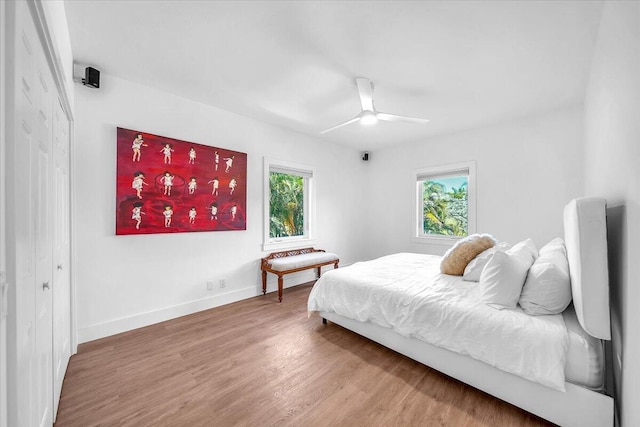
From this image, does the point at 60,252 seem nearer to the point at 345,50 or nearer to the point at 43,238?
the point at 43,238

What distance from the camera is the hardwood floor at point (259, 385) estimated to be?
1.55 m

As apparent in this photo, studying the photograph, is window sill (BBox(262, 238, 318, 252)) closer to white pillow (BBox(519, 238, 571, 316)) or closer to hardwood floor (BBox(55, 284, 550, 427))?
hardwood floor (BBox(55, 284, 550, 427))

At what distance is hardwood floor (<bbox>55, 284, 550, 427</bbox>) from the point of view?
1553mm

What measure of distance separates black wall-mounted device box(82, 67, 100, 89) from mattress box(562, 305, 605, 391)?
13.0 feet

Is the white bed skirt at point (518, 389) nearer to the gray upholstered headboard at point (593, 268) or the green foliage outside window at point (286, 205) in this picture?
the gray upholstered headboard at point (593, 268)

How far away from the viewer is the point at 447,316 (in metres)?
1.81

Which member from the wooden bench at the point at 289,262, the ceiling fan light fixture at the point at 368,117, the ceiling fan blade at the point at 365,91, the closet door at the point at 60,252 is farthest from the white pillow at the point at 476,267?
the closet door at the point at 60,252

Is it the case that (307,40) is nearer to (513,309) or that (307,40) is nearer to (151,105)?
(151,105)

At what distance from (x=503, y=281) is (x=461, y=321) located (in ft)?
1.27

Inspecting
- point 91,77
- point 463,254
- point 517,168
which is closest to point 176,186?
point 91,77

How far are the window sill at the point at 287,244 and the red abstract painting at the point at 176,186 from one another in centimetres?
50

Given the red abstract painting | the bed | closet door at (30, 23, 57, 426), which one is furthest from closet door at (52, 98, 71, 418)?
the bed

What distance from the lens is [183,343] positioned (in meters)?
2.39

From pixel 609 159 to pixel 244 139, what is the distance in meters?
3.46
